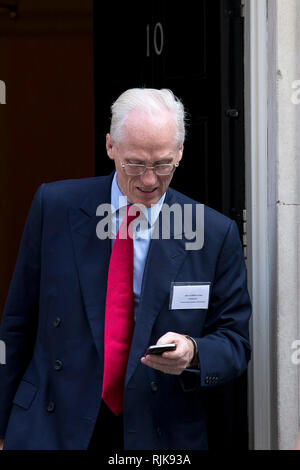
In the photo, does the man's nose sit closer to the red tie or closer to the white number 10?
the red tie

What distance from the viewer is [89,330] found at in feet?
7.93

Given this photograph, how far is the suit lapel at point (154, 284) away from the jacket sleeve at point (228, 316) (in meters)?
0.14

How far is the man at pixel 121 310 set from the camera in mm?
2379

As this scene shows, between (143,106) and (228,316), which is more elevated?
(143,106)

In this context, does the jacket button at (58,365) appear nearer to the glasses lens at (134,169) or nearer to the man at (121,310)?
the man at (121,310)

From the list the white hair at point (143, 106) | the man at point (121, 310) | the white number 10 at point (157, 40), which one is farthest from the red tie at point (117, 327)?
the white number 10 at point (157, 40)

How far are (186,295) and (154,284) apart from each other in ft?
0.34

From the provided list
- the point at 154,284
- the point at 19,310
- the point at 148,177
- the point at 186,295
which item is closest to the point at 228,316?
the point at 186,295

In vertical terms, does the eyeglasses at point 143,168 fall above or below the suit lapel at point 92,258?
above

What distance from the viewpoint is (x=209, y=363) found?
2.39 meters

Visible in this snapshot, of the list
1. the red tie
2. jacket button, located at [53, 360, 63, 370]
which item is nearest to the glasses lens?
the red tie

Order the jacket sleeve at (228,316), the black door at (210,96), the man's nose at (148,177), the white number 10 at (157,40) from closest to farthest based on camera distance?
the man's nose at (148,177) → the jacket sleeve at (228,316) → the black door at (210,96) → the white number 10 at (157,40)

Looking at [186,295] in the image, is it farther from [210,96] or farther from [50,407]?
[210,96]

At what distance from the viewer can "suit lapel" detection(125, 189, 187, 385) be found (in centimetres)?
237
